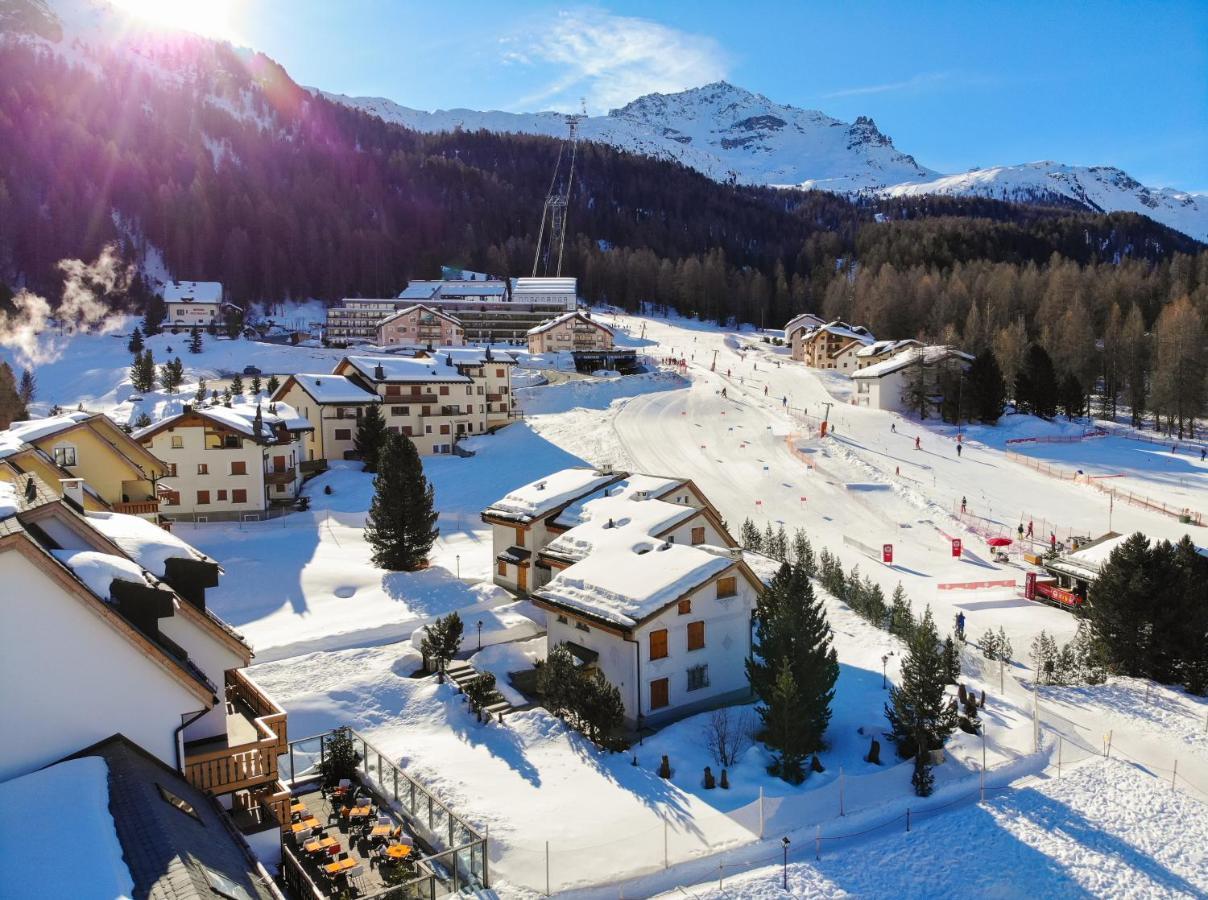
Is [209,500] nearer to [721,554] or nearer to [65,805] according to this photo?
[721,554]

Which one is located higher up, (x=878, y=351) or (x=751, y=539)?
(x=878, y=351)

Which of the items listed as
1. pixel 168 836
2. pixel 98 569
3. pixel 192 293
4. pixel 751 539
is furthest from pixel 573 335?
pixel 168 836

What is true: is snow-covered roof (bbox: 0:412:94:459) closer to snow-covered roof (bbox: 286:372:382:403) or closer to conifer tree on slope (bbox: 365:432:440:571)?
conifer tree on slope (bbox: 365:432:440:571)

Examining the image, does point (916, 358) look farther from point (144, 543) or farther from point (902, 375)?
point (144, 543)

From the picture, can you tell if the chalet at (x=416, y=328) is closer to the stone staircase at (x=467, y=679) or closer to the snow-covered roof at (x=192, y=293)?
the snow-covered roof at (x=192, y=293)

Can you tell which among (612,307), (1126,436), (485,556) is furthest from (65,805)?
(612,307)
